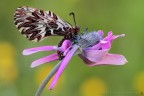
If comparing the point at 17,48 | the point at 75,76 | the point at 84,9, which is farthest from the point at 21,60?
the point at 84,9

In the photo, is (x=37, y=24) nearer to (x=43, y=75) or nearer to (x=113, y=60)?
(x=113, y=60)

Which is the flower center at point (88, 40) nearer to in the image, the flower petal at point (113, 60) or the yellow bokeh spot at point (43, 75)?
the flower petal at point (113, 60)

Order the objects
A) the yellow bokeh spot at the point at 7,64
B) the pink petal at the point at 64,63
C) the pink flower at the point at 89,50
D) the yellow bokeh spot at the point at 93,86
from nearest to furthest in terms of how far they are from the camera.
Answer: the pink petal at the point at 64,63, the pink flower at the point at 89,50, the yellow bokeh spot at the point at 7,64, the yellow bokeh spot at the point at 93,86

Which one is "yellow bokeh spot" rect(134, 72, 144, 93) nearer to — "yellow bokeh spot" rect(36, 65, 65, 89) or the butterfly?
"yellow bokeh spot" rect(36, 65, 65, 89)

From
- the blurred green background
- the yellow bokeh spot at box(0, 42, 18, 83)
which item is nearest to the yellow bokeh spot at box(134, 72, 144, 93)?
the blurred green background

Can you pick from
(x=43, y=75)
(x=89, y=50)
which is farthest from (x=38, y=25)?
(x=43, y=75)

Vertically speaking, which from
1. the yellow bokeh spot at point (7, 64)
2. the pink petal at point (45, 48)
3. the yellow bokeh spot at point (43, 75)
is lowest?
the yellow bokeh spot at point (43, 75)

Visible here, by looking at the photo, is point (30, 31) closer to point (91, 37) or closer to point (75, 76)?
point (91, 37)

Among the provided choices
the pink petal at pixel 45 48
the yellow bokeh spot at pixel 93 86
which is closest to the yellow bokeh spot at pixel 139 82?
the yellow bokeh spot at pixel 93 86
